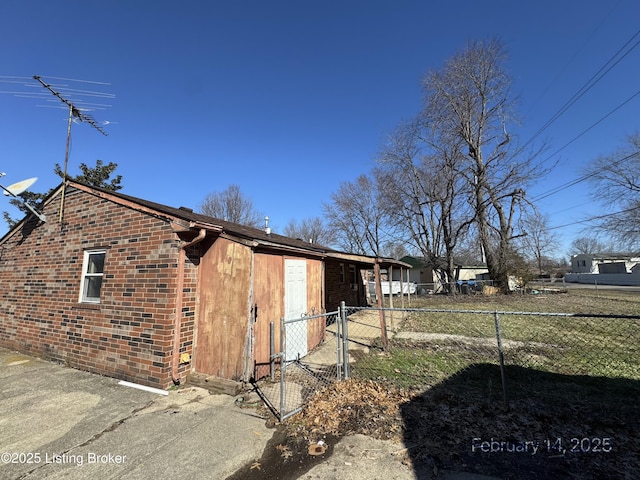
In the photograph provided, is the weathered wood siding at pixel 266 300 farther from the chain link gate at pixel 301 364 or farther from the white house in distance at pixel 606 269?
the white house in distance at pixel 606 269

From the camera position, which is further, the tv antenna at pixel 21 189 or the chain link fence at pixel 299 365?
the tv antenna at pixel 21 189

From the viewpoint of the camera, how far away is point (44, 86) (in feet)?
22.5

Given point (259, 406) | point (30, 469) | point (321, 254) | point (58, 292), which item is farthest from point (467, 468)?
point (58, 292)

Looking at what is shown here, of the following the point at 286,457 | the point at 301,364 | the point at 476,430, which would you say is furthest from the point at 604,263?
the point at 286,457

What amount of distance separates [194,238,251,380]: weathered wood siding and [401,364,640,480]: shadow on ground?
2972mm

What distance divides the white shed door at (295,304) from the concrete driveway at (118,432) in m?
2.15

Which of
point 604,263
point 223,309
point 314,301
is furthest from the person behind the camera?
point 604,263

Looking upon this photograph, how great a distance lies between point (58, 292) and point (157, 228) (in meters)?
3.39

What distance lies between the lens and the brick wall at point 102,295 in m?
5.30

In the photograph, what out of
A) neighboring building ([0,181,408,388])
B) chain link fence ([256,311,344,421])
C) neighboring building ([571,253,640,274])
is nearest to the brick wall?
neighboring building ([0,181,408,388])

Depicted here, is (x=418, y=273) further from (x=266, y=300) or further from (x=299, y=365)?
(x=266, y=300)

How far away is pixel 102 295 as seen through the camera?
597cm

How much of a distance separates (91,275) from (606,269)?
7756cm

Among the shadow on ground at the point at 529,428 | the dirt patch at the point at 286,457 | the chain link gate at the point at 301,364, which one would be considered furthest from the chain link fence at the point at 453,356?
the dirt patch at the point at 286,457
